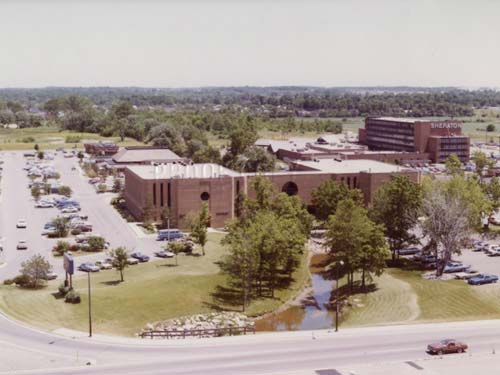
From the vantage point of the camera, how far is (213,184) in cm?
9181

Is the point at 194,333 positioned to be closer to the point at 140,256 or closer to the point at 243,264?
the point at 243,264

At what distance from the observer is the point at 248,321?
59.1 m

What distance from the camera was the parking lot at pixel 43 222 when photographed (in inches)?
2938

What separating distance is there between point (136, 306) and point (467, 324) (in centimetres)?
2708

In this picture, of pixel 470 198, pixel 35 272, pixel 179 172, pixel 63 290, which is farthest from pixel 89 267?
pixel 470 198

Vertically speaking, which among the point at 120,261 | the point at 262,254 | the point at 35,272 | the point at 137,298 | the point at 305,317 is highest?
the point at 262,254

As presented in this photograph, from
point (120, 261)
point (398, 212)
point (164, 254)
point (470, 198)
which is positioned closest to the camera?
point (120, 261)

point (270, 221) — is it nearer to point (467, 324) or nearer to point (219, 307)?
point (219, 307)

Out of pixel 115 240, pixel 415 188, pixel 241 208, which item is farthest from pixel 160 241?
pixel 415 188

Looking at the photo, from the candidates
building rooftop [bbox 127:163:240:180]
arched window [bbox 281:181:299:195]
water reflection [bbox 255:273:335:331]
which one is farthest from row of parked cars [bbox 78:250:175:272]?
arched window [bbox 281:181:299:195]

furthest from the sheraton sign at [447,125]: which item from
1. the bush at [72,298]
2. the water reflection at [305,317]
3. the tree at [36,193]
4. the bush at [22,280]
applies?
the bush at [72,298]

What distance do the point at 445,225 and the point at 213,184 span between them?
33256 millimetres

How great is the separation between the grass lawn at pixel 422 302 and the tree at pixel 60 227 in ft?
A: 127

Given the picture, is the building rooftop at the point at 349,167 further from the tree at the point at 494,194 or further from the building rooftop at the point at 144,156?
the building rooftop at the point at 144,156
